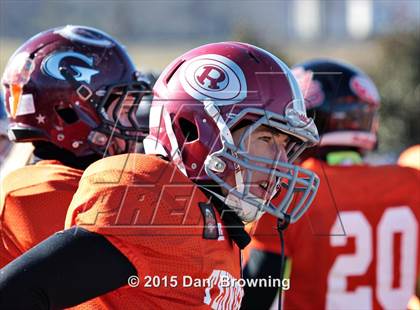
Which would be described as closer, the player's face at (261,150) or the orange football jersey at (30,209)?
the player's face at (261,150)

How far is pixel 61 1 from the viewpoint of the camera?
31.9 meters

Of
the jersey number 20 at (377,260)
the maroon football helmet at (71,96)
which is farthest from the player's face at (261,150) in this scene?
the jersey number 20 at (377,260)

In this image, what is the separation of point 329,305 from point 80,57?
144 cm

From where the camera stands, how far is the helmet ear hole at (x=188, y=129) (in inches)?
89.3

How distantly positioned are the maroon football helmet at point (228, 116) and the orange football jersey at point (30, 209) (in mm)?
367

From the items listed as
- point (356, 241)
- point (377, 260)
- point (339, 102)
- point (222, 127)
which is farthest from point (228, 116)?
point (339, 102)

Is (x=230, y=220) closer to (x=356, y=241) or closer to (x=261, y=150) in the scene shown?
(x=261, y=150)

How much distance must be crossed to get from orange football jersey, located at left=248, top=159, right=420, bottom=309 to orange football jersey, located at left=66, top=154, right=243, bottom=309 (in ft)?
3.92

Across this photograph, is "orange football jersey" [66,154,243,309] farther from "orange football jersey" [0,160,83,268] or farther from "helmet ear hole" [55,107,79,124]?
"helmet ear hole" [55,107,79,124]

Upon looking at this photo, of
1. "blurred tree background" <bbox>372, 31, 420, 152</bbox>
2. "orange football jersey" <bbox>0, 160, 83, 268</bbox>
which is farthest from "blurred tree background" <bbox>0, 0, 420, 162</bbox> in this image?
"orange football jersey" <bbox>0, 160, 83, 268</bbox>

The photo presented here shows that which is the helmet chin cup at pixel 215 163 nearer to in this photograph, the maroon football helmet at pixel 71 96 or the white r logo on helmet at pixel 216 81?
the white r logo on helmet at pixel 216 81

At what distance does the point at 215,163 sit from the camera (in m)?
2.18

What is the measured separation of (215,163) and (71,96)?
1005 mm

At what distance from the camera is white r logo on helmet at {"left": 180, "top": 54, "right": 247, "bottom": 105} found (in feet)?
7.37
